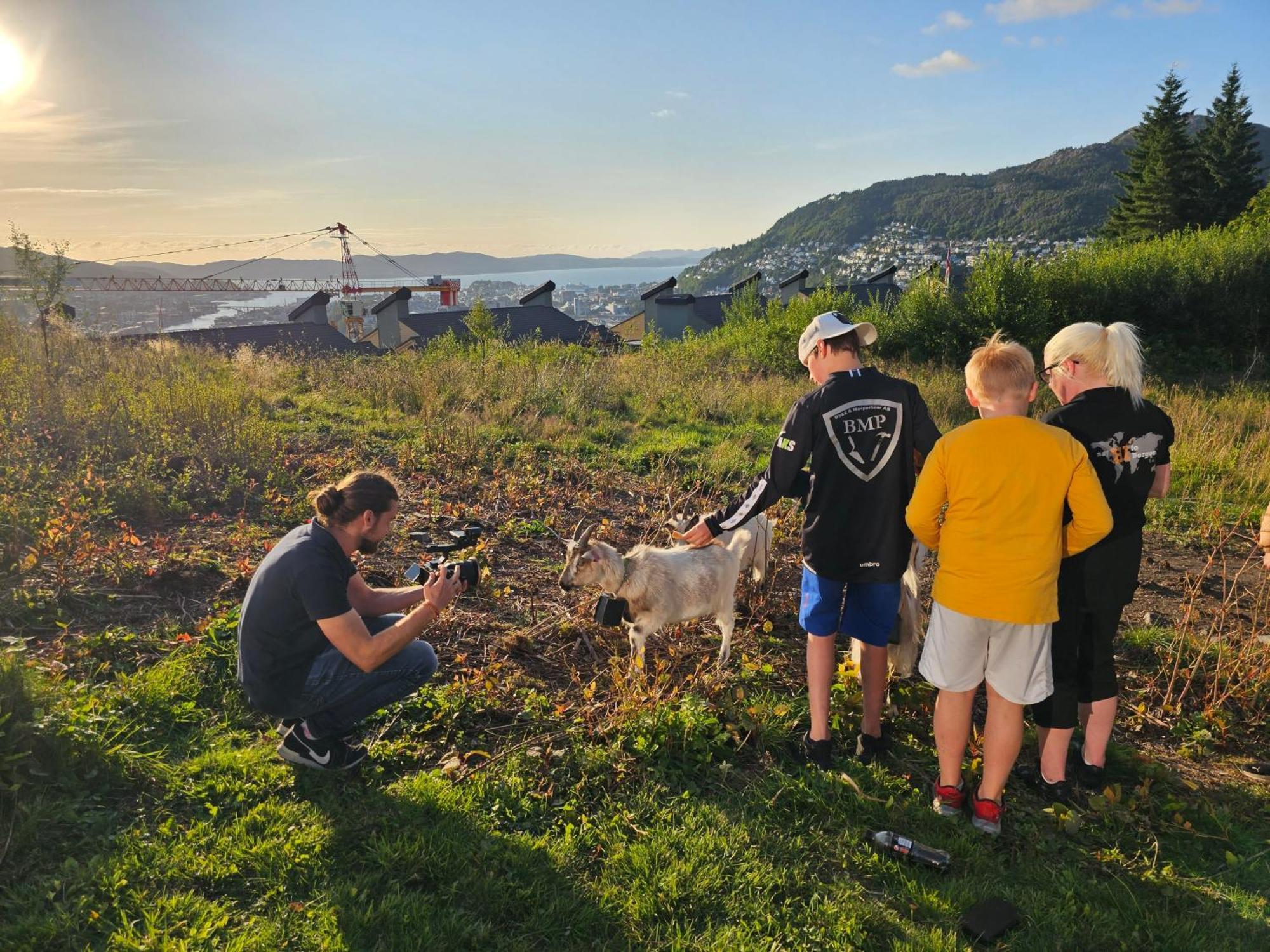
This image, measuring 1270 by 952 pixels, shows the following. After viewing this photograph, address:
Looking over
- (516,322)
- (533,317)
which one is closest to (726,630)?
(516,322)

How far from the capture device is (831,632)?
3947 mm

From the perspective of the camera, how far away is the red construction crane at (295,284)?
287 feet

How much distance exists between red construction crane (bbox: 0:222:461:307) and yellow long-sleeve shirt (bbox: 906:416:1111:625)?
74.9 meters

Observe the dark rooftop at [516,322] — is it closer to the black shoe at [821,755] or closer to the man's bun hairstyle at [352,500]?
the man's bun hairstyle at [352,500]

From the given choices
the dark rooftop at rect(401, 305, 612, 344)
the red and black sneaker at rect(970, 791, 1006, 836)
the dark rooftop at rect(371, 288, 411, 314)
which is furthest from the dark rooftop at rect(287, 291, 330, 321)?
the red and black sneaker at rect(970, 791, 1006, 836)

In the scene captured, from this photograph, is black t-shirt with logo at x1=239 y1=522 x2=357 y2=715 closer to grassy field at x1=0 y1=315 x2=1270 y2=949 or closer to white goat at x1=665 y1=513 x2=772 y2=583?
grassy field at x1=0 y1=315 x2=1270 y2=949

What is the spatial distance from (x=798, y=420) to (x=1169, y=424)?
77.4 inches

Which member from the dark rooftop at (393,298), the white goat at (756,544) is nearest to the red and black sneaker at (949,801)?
the white goat at (756,544)

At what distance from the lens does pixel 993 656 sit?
344 centimetres

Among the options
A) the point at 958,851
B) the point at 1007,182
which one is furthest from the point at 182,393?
the point at 1007,182

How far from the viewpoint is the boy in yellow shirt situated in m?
3.23

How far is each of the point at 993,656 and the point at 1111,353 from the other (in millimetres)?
1693

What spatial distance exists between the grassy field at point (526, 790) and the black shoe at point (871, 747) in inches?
4.7

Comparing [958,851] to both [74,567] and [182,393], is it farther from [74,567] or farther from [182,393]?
[182,393]
